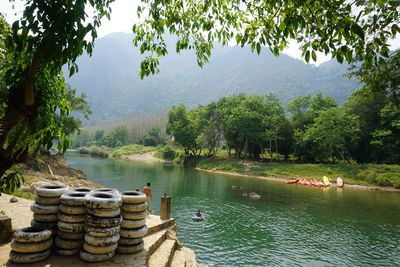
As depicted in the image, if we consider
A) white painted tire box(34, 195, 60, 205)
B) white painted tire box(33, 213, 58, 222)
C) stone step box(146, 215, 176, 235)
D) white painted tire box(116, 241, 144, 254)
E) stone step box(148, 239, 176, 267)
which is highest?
white painted tire box(34, 195, 60, 205)

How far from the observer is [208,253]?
18.8 meters

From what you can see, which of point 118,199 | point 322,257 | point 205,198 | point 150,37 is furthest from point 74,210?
point 205,198

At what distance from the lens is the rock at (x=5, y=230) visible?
8.95 m

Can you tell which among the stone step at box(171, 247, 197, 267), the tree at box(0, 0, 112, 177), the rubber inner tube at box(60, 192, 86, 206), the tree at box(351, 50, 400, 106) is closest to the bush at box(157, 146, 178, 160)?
the stone step at box(171, 247, 197, 267)

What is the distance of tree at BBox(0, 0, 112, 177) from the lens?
3.95m

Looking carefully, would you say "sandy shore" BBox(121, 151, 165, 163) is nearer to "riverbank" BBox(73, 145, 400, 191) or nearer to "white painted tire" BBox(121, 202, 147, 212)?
"riverbank" BBox(73, 145, 400, 191)

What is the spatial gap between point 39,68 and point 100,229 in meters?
4.53

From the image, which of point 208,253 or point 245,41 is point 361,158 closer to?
point 208,253

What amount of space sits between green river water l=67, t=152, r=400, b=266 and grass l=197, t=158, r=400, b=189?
7196mm

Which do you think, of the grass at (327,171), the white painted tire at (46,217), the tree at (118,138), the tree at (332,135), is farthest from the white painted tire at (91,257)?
the tree at (118,138)

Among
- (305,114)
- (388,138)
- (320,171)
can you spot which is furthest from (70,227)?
(305,114)

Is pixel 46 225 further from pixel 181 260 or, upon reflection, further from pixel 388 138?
pixel 388 138

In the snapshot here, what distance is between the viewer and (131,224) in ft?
28.6

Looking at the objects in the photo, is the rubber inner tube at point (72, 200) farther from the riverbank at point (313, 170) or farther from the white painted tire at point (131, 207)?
the riverbank at point (313, 170)
